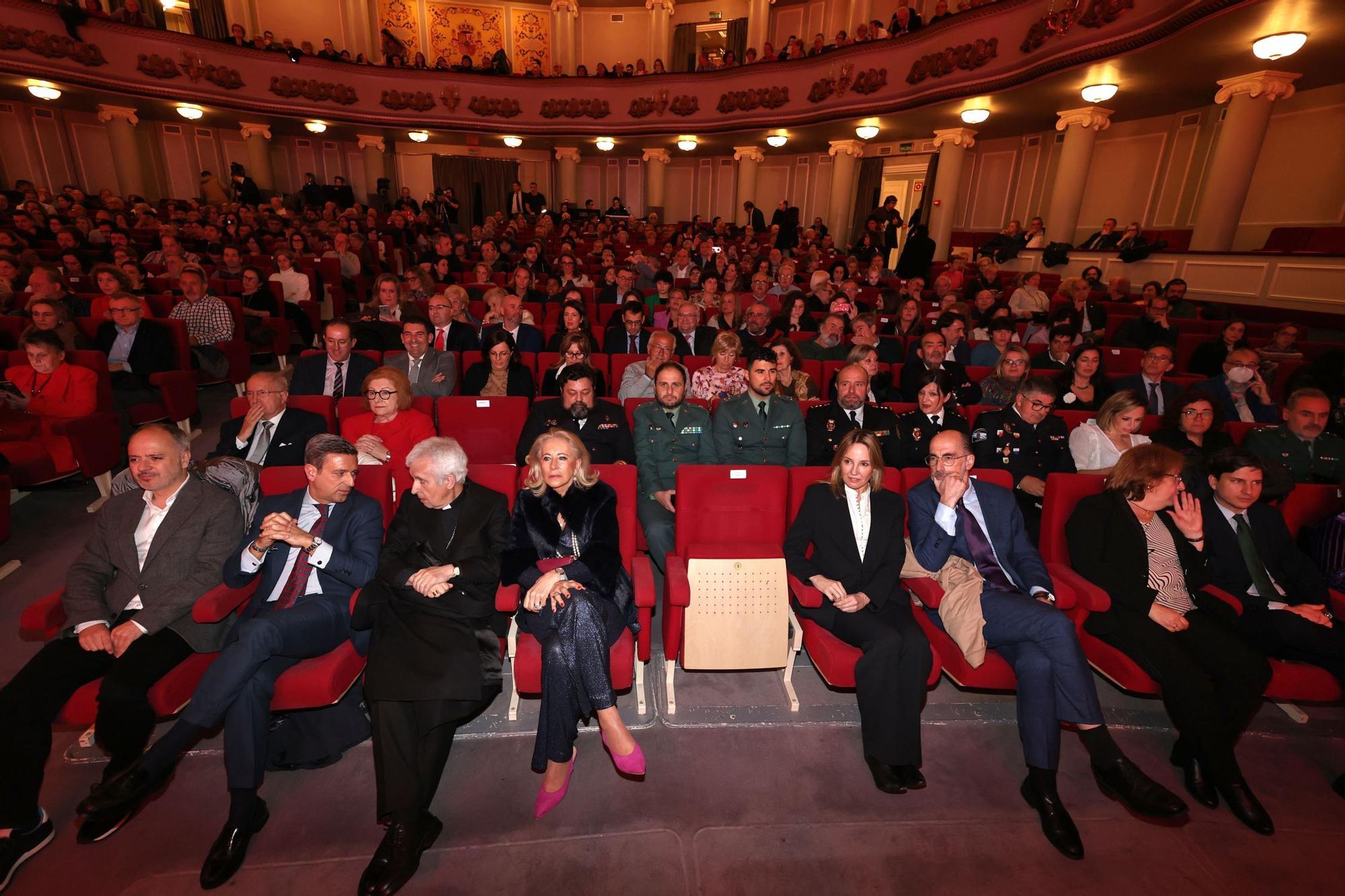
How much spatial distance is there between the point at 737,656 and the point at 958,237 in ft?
42.0

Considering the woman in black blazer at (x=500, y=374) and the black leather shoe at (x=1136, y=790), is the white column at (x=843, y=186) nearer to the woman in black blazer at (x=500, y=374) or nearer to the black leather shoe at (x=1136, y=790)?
the woman in black blazer at (x=500, y=374)

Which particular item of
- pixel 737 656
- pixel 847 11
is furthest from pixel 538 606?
pixel 847 11

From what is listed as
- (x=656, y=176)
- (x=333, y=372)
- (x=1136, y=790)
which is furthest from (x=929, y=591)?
(x=656, y=176)

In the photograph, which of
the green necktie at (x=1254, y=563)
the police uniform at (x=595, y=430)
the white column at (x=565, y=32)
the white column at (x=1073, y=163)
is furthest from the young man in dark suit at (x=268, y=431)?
the white column at (x=565, y=32)

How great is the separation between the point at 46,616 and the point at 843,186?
→ 13.5m

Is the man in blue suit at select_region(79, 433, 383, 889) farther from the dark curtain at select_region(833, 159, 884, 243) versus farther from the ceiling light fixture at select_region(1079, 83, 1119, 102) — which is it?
the dark curtain at select_region(833, 159, 884, 243)

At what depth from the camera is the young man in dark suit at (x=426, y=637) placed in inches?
68.0

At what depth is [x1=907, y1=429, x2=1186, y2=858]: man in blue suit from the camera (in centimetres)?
189

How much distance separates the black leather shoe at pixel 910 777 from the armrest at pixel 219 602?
2261 millimetres

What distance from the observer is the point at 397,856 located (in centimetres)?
165

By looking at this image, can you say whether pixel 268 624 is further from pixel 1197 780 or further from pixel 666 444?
pixel 1197 780

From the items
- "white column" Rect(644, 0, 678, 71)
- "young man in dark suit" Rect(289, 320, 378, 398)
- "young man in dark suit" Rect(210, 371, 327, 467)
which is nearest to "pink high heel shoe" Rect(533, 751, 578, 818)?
"young man in dark suit" Rect(210, 371, 327, 467)

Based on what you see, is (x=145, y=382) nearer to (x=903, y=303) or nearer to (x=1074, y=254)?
(x=903, y=303)

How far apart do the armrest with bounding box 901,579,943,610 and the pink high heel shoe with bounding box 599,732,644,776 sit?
1123 millimetres
